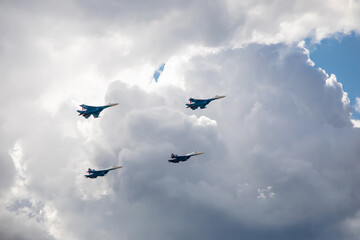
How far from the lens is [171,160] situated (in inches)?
7347

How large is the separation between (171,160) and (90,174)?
48490 millimetres

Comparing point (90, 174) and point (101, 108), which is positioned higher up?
point (101, 108)

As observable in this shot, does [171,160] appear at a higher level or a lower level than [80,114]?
lower

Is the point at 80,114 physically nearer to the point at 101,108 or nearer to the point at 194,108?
the point at 101,108

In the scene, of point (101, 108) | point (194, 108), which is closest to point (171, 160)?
point (194, 108)

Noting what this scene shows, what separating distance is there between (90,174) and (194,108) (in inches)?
2782

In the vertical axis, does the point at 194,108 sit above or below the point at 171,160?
above

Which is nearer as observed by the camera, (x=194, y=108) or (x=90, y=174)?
(x=194, y=108)

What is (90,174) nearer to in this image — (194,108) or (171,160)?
(171,160)

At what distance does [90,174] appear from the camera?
198375 millimetres

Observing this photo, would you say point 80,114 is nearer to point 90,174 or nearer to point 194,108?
point 90,174

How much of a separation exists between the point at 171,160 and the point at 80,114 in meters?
52.8

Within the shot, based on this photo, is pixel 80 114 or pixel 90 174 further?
pixel 90 174

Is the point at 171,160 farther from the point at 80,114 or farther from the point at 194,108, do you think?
the point at 80,114
